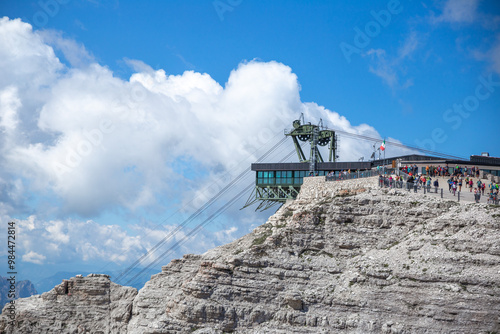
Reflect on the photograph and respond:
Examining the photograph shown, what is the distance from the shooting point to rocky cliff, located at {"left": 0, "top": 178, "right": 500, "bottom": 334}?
1789 inches

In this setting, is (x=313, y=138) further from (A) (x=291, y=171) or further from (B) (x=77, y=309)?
(B) (x=77, y=309)

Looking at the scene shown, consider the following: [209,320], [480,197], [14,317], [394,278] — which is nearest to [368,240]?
[394,278]

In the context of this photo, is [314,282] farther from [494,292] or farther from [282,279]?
[494,292]

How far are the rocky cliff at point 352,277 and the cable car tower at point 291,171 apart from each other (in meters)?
17.3

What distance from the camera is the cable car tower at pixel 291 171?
256 feet

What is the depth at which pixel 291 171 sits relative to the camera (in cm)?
7925

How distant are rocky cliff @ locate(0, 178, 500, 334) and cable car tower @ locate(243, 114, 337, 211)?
683 inches

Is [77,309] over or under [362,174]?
under

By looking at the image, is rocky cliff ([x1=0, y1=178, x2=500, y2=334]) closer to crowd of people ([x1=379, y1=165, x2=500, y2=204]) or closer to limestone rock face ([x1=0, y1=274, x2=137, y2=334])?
limestone rock face ([x1=0, y1=274, x2=137, y2=334])

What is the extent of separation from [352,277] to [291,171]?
31498mm

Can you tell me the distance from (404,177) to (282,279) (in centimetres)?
2001

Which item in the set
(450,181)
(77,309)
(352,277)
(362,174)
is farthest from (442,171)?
(77,309)

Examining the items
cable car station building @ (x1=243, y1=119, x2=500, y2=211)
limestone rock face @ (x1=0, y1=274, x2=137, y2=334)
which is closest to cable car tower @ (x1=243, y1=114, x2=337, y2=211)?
cable car station building @ (x1=243, y1=119, x2=500, y2=211)

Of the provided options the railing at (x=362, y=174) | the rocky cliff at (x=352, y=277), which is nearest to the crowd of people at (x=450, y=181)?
the railing at (x=362, y=174)
